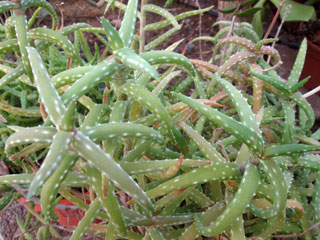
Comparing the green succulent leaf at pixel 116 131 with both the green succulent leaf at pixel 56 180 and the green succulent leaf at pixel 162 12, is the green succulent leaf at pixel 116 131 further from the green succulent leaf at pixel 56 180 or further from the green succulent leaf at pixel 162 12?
the green succulent leaf at pixel 162 12

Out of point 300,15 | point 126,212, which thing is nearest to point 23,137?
point 126,212

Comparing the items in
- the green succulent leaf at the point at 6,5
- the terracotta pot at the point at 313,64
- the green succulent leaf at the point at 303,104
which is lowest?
the terracotta pot at the point at 313,64

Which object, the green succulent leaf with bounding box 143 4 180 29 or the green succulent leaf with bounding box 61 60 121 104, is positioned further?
the green succulent leaf with bounding box 143 4 180 29

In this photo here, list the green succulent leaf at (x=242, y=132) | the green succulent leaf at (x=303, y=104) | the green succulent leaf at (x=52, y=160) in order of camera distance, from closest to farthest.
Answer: the green succulent leaf at (x=52, y=160)
the green succulent leaf at (x=242, y=132)
the green succulent leaf at (x=303, y=104)

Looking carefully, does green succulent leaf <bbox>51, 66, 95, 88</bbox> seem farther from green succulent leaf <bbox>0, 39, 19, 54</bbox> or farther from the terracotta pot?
the terracotta pot

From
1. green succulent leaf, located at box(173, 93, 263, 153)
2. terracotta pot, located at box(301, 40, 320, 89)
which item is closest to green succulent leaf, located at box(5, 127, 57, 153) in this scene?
green succulent leaf, located at box(173, 93, 263, 153)

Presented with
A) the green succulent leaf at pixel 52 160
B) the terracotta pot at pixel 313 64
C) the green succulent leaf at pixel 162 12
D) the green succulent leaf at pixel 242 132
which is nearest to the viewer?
the green succulent leaf at pixel 52 160

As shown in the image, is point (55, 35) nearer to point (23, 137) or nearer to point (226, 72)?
point (23, 137)

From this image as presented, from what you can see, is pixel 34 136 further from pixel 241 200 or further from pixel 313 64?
pixel 313 64

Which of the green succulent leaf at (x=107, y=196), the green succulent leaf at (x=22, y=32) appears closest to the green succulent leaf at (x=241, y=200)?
the green succulent leaf at (x=107, y=196)

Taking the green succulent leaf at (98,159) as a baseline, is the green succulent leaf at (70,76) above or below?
above

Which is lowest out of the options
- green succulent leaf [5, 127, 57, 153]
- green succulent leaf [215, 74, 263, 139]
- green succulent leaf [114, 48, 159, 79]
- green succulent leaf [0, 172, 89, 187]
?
green succulent leaf [0, 172, 89, 187]
